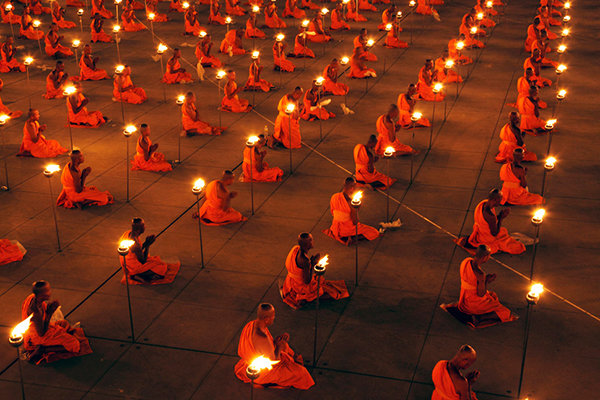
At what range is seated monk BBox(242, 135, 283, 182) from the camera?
15.4 metres

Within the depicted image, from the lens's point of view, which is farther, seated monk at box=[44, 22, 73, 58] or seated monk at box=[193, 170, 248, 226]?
seated monk at box=[44, 22, 73, 58]

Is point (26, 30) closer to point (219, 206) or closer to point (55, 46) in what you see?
point (55, 46)

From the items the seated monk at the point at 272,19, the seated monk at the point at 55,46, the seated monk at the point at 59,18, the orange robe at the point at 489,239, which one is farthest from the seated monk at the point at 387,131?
the seated monk at the point at 59,18

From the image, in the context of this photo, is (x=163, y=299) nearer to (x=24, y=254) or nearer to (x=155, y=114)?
(x=24, y=254)

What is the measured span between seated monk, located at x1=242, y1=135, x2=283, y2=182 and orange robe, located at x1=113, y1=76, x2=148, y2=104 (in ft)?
20.7

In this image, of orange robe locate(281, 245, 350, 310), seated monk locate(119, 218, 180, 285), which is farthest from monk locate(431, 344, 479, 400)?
seated monk locate(119, 218, 180, 285)

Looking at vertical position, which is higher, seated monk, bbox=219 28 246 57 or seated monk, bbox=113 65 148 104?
seated monk, bbox=113 65 148 104

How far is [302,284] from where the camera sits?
1132 centimetres

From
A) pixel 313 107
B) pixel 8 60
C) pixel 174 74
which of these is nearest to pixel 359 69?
pixel 313 107

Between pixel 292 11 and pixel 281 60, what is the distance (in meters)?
8.90

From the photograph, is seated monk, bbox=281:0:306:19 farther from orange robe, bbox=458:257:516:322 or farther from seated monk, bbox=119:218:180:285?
orange robe, bbox=458:257:516:322

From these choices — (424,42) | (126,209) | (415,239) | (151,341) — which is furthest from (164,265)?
(424,42)

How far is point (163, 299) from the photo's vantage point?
37.8 ft

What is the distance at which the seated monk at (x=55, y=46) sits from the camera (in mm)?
25109
